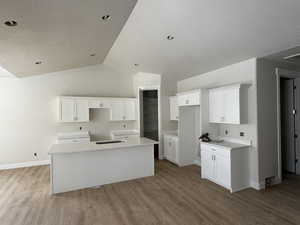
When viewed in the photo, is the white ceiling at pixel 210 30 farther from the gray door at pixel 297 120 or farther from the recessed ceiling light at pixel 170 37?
the gray door at pixel 297 120

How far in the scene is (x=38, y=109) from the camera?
5316 millimetres

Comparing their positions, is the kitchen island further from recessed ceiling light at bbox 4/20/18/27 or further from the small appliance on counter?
recessed ceiling light at bbox 4/20/18/27

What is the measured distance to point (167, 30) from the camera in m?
2.98

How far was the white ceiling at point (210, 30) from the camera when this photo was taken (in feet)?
7.25

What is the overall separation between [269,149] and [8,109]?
6962 mm

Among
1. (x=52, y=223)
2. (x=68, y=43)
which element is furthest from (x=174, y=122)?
(x=52, y=223)

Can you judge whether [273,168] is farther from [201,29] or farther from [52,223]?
[52,223]

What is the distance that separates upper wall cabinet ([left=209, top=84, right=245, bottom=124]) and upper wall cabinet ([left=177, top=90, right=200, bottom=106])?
0.31m

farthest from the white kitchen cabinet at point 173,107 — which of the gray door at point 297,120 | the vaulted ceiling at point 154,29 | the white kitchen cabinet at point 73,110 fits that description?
the gray door at point 297,120

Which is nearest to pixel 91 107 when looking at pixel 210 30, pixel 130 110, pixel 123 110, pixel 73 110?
pixel 73 110

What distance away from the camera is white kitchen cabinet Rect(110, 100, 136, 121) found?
5.93m

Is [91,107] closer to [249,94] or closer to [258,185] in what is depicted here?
[249,94]

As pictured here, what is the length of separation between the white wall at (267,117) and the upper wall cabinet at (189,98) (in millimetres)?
1293

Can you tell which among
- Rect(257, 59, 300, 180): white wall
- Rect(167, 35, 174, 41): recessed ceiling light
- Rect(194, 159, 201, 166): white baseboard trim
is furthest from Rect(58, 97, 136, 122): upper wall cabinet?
Rect(257, 59, 300, 180): white wall
